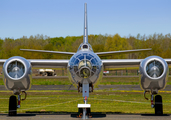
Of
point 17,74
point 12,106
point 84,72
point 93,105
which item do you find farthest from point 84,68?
point 93,105

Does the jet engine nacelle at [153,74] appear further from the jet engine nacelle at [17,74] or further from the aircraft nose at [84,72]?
the jet engine nacelle at [17,74]

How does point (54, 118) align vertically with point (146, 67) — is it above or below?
below

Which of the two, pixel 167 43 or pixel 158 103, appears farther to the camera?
pixel 167 43

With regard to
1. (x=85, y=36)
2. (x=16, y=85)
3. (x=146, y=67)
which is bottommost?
(x=16, y=85)

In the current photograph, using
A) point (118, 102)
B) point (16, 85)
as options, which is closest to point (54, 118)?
point (16, 85)

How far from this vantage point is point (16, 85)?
35.5ft

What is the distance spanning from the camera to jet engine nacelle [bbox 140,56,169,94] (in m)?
10.7

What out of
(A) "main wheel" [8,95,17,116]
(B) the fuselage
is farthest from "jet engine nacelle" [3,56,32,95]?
(B) the fuselage

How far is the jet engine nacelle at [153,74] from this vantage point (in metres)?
10.7

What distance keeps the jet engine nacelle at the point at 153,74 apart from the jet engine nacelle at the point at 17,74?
196 inches

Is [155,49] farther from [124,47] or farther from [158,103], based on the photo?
[158,103]

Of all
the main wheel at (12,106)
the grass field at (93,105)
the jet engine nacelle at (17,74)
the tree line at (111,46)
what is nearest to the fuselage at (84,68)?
the jet engine nacelle at (17,74)

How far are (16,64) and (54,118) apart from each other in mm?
2896

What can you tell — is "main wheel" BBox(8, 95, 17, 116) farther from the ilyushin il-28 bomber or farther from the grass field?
the grass field
